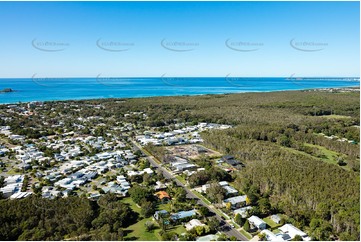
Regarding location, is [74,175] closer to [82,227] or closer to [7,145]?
[82,227]

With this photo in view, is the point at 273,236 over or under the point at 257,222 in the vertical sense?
under

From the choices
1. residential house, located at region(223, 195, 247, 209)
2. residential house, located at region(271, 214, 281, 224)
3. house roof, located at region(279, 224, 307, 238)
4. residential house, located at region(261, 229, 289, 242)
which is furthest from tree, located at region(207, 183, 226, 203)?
house roof, located at region(279, 224, 307, 238)

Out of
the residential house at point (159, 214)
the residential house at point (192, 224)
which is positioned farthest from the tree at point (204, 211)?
the residential house at point (159, 214)

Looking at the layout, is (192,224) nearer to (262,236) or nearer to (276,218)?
(262,236)

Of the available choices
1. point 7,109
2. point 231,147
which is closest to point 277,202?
point 231,147

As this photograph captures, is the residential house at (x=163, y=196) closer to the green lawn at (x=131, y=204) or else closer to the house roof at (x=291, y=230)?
the green lawn at (x=131, y=204)

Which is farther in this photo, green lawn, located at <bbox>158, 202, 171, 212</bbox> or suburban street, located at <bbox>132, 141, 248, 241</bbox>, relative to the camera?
green lawn, located at <bbox>158, 202, 171, 212</bbox>

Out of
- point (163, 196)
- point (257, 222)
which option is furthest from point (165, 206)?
point (257, 222)

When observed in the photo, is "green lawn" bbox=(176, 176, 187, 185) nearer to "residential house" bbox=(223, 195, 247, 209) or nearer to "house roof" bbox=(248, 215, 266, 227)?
"residential house" bbox=(223, 195, 247, 209)
